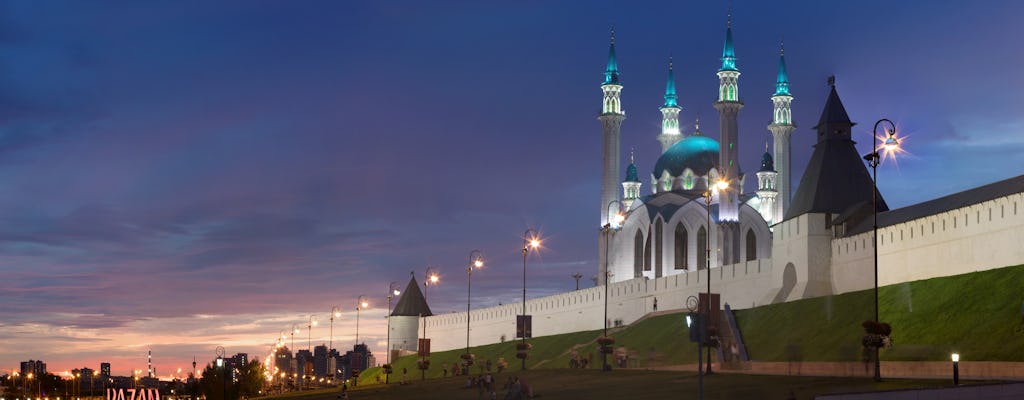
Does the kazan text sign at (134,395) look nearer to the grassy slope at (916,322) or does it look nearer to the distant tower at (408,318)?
the grassy slope at (916,322)

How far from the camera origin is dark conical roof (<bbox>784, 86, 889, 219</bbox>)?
74188 millimetres

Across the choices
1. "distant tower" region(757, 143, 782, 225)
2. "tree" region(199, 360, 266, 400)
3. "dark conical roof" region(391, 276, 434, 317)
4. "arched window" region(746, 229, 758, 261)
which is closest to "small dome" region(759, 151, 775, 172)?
"distant tower" region(757, 143, 782, 225)

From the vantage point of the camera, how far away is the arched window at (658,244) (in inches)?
4670

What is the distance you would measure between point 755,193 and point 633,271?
17.2 meters

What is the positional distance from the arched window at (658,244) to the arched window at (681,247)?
141cm

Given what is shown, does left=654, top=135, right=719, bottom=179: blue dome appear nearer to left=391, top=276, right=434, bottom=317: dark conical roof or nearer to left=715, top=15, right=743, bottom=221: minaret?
left=715, top=15, right=743, bottom=221: minaret

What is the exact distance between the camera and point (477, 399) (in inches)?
2100

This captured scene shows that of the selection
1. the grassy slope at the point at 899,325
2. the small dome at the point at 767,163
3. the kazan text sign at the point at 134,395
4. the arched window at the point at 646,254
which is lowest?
the kazan text sign at the point at 134,395

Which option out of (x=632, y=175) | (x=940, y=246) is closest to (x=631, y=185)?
(x=632, y=175)

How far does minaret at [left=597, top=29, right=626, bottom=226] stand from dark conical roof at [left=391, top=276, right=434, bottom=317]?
2409 centimetres

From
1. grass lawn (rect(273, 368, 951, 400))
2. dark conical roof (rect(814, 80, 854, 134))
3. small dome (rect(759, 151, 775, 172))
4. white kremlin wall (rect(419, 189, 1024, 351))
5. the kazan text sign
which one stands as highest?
small dome (rect(759, 151, 775, 172))

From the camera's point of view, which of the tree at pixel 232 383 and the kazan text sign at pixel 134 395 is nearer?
the kazan text sign at pixel 134 395

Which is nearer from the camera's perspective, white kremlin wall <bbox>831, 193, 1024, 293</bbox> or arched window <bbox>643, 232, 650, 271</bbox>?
white kremlin wall <bbox>831, 193, 1024, 293</bbox>

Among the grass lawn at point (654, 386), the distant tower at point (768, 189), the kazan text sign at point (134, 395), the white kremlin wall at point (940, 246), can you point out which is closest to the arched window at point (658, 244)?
the distant tower at point (768, 189)
